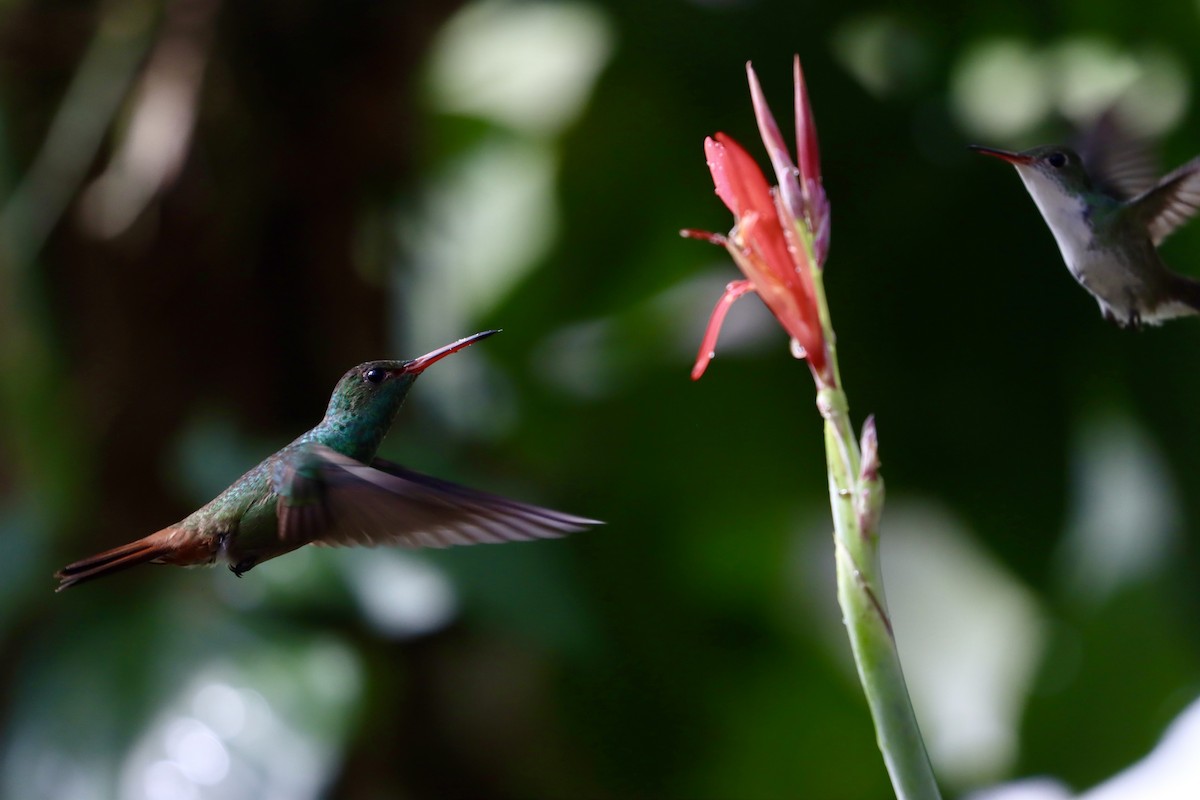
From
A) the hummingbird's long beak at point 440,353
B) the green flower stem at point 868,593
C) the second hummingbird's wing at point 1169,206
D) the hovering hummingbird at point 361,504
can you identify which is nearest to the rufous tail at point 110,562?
the hovering hummingbird at point 361,504

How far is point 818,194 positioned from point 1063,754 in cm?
124

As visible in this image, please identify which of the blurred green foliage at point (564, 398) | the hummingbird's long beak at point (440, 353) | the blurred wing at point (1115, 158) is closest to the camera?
the hummingbird's long beak at point (440, 353)

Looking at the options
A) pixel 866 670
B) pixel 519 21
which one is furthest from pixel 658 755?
pixel 866 670

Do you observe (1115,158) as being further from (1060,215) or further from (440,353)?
(440,353)

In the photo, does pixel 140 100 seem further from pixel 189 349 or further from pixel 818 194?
pixel 818 194

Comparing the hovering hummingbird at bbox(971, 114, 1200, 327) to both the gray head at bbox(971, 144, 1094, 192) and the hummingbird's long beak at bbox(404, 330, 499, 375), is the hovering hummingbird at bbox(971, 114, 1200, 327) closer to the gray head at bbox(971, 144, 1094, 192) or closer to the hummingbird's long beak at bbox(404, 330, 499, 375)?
the gray head at bbox(971, 144, 1094, 192)

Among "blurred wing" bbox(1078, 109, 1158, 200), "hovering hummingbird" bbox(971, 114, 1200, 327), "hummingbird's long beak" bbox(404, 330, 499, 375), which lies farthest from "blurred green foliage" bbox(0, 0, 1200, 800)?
"hummingbird's long beak" bbox(404, 330, 499, 375)

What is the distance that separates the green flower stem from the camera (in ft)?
1.23

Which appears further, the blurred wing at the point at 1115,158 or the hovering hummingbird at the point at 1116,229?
the blurred wing at the point at 1115,158

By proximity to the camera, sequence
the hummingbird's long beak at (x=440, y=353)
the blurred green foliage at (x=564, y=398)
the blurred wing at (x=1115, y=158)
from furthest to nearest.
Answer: the blurred green foliage at (x=564, y=398) < the blurred wing at (x=1115, y=158) < the hummingbird's long beak at (x=440, y=353)

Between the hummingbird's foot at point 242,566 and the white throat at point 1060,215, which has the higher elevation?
the white throat at point 1060,215

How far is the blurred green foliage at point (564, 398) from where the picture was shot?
137 cm

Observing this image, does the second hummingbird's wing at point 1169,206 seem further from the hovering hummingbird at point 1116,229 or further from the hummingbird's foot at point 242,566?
the hummingbird's foot at point 242,566

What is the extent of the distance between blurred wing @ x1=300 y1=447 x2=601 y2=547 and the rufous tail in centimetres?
7
